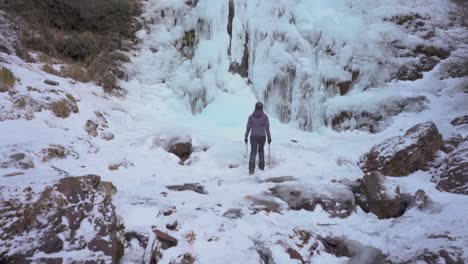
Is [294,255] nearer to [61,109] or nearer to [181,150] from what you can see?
[181,150]

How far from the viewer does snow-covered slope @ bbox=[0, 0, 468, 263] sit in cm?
439

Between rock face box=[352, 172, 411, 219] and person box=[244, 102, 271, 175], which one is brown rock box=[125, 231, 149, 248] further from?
person box=[244, 102, 271, 175]

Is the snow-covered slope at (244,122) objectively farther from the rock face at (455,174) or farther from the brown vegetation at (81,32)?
the brown vegetation at (81,32)

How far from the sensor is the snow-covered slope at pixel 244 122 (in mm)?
4391

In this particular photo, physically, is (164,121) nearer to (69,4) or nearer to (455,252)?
(69,4)

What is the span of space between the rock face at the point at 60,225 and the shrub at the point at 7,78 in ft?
18.8

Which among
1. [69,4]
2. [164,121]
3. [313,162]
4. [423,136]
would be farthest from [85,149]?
[69,4]

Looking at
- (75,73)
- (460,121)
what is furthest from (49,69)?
(460,121)

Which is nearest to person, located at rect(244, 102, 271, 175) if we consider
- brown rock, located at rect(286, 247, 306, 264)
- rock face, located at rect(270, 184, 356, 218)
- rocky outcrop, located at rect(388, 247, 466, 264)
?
rock face, located at rect(270, 184, 356, 218)

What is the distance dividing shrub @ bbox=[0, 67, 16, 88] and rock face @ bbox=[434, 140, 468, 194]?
9.12 m

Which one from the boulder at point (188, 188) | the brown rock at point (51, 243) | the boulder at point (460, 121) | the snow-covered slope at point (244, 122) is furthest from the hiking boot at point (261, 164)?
the boulder at point (460, 121)

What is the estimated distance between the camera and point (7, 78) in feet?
26.1

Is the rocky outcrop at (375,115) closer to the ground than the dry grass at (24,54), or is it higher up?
closer to the ground

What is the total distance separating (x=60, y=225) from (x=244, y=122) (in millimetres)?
7749
